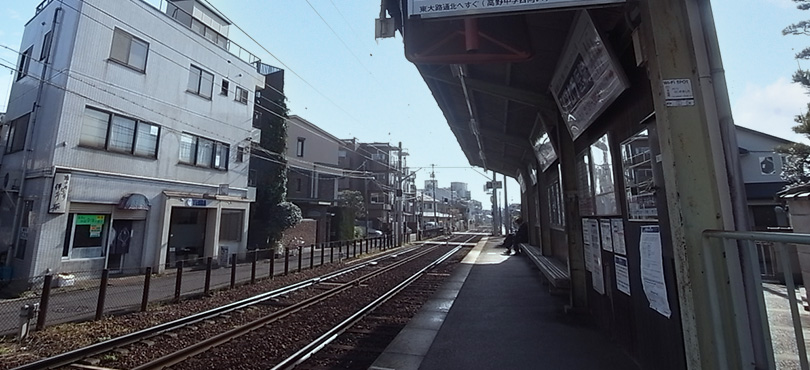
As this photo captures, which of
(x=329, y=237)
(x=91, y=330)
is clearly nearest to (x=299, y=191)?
(x=329, y=237)

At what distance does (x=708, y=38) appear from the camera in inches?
94.7

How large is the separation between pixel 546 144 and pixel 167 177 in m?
13.5

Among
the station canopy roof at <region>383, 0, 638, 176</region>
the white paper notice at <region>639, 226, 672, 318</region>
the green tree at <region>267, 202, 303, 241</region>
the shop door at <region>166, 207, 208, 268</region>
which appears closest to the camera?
the white paper notice at <region>639, 226, 672, 318</region>

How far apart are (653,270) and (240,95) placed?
18.1 m

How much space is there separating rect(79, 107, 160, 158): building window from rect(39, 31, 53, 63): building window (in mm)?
2438

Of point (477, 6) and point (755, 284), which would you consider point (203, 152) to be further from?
point (755, 284)

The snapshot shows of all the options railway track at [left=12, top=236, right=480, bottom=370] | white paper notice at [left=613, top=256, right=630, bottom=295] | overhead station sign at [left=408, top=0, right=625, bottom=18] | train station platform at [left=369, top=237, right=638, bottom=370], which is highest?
overhead station sign at [left=408, top=0, right=625, bottom=18]

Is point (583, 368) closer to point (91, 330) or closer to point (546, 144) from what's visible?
point (546, 144)

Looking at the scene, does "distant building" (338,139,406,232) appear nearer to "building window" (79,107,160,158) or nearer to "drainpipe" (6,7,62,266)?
"building window" (79,107,160,158)

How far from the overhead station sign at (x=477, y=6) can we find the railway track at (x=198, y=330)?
14.2ft

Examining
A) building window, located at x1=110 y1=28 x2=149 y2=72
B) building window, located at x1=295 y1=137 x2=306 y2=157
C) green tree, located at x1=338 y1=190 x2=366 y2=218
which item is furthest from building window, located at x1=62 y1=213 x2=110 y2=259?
building window, located at x1=295 y1=137 x2=306 y2=157

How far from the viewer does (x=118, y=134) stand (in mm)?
11812

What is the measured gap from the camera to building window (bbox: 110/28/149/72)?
1172 cm

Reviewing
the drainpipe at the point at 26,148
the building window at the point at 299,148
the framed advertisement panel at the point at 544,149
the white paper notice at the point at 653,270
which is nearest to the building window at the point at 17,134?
the drainpipe at the point at 26,148
